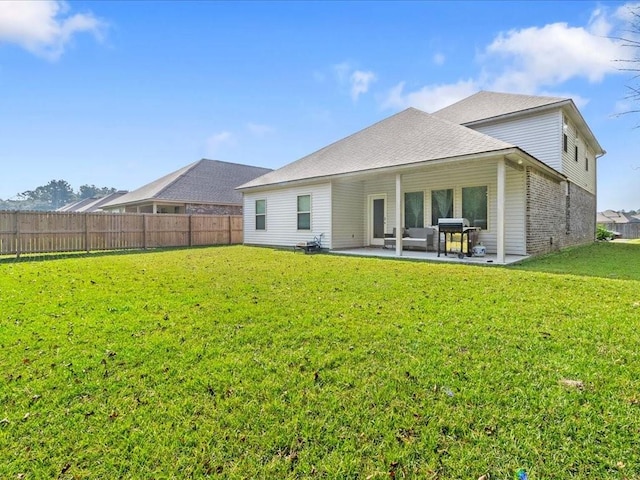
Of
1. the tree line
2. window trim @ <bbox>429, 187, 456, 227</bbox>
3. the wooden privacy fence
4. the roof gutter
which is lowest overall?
the wooden privacy fence

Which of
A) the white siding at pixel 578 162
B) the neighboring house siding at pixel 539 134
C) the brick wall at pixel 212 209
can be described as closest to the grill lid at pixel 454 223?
the neighboring house siding at pixel 539 134

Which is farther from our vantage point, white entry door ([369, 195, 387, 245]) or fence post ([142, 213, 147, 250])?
fence post ([142, 213, 147, 250])

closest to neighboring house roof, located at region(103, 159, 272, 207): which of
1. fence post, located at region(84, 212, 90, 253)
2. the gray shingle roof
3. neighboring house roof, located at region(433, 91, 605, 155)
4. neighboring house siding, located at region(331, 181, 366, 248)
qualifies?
fence post, located at region(84, 212, 90, 253)

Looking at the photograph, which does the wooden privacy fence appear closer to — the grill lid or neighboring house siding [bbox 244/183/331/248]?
neighboring house siding [bbox 244/183/331/248]

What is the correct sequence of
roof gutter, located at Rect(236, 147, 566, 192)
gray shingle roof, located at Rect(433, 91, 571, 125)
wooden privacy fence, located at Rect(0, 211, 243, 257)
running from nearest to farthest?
roof gutter, located at Rect(236, 147, 566, 192) → wooden privacy fence, located at Rect(0, 211, 243, 257) → gray shingle roof, located at Rect(433, 91, 571, 125)

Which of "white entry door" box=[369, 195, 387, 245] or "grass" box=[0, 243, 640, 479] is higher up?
"white entry door" box=[369, 195, 387, 245]

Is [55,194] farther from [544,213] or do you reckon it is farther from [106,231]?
[544,213]

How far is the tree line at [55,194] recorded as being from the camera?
8412cm

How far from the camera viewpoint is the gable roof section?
33.1 feet

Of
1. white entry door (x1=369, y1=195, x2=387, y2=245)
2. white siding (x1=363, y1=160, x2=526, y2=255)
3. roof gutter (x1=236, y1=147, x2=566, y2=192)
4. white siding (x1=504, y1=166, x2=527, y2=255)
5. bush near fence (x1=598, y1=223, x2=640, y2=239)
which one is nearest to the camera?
roof gutter (x1=236, y1=147, x2=566, y2=192)

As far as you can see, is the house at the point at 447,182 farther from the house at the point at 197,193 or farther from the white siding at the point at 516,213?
the house at the point at 197,193

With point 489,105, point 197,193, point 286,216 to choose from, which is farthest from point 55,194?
point 489,105

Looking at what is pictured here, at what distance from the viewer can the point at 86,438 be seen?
6.90 ft

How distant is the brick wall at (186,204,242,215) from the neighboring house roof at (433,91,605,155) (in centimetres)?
1374
